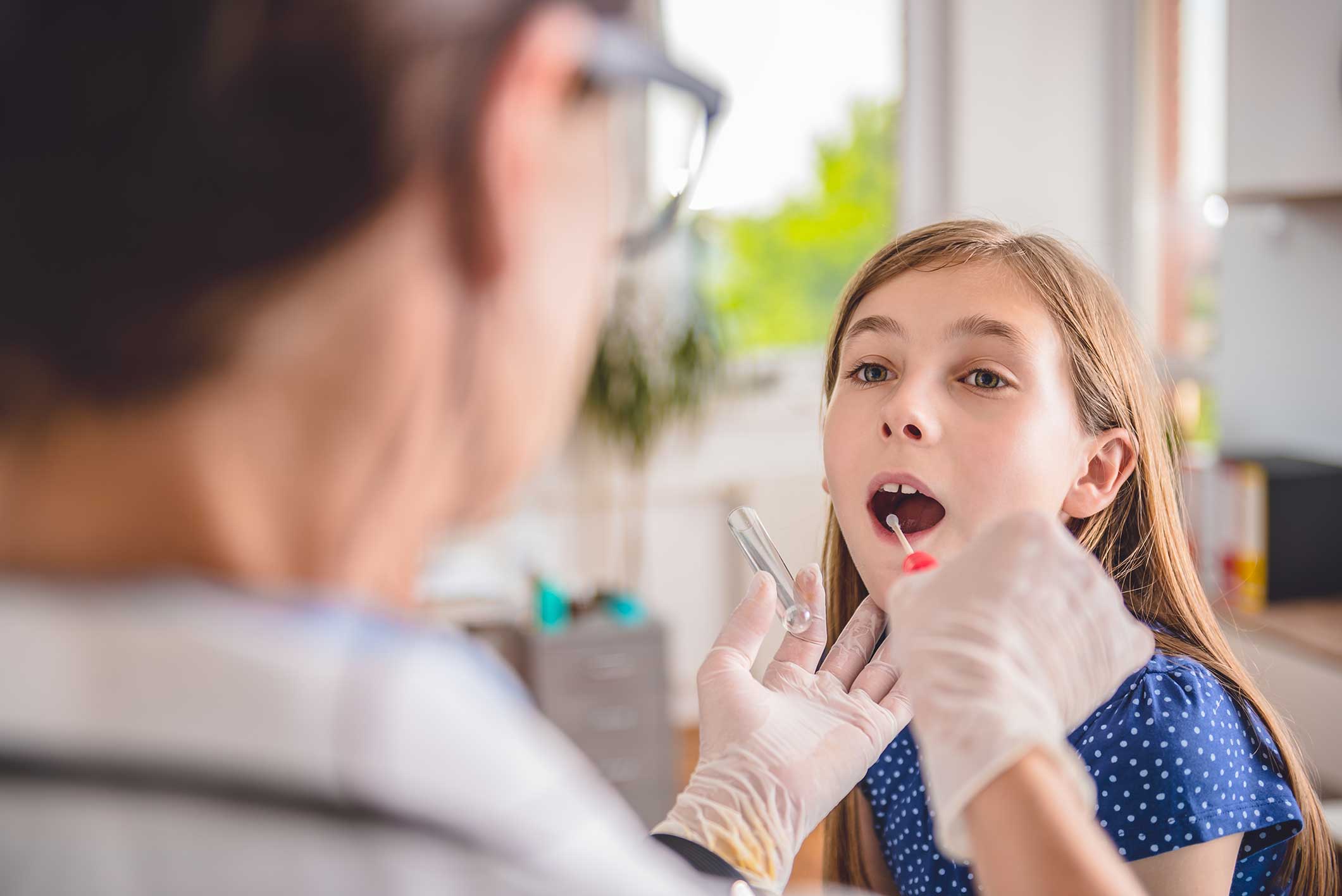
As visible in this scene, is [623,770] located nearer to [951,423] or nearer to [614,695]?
[614,695]

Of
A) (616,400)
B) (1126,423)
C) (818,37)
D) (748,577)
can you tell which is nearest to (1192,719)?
(1126,423)

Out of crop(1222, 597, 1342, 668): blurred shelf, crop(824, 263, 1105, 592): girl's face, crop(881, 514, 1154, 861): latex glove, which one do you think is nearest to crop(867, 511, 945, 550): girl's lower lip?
crop(824, 263, 1105, 592): girl's face

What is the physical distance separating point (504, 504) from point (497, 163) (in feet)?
0.51

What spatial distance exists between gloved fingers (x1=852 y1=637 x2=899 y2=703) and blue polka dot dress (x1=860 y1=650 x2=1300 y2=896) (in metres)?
0.19

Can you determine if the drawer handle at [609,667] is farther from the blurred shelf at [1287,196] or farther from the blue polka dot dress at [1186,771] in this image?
the blue polka dot dress at [1186,771]

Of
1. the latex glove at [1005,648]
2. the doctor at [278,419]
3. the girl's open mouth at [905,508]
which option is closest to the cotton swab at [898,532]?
the girl's open mouth at [905,508]

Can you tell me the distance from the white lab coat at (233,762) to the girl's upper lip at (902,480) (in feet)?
2.29

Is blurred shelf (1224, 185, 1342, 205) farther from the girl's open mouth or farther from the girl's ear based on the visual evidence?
the girl's open mouth

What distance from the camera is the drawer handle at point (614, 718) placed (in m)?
3.13

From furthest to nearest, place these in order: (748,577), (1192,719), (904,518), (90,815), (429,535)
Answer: (748,577), (904,518), (1192,719), (429,535), (90,815)

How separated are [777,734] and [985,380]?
1.30 feet

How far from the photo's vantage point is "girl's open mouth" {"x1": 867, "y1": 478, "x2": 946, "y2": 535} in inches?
43.4

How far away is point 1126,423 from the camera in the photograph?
1.16 meters

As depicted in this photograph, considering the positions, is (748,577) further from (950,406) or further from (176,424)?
(176,424)
